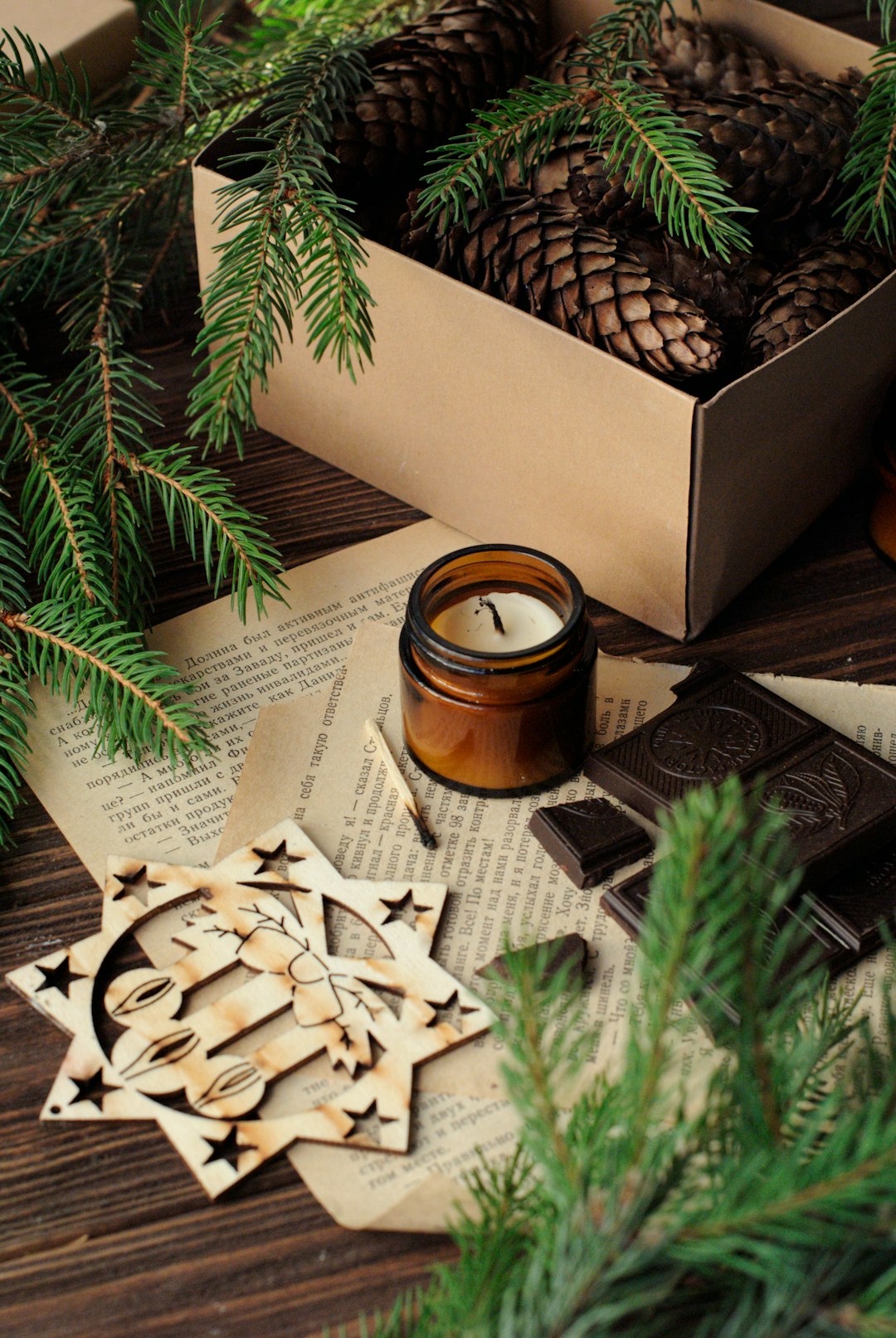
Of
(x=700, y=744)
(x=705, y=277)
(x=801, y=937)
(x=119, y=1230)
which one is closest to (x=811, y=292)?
(x=705, y=277)

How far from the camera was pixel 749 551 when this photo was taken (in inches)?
31.0

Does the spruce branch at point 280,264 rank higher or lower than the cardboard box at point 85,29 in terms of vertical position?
lower

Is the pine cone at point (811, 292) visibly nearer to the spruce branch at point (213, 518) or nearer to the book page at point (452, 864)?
the book page at point (452, 864)

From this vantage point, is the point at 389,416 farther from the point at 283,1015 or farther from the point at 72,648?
the point at 283,1015

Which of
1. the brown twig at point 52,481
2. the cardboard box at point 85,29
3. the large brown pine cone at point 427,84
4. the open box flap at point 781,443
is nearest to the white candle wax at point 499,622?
the open box flap at point 781,443

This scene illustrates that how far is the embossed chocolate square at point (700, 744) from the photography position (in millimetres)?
670

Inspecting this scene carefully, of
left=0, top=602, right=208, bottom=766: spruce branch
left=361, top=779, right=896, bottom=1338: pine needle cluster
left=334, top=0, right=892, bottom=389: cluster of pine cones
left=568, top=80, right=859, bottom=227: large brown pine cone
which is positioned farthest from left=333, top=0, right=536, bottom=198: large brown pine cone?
left=361, top=779, right=896, bottom=1338: pine needle cluster

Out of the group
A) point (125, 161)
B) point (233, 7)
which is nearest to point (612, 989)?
point (125, 161)

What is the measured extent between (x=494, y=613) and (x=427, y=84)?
0.40 m

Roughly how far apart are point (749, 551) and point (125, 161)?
0.51 meters

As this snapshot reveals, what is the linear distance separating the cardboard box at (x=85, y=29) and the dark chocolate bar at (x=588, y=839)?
28.7 inches

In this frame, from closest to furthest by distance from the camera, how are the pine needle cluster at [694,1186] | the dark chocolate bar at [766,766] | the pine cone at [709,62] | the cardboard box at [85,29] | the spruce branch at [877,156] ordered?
the pine needle cluster at [694,1186], the dark chocolate bar at [766,766], the spruce branch at [877,156], the pine cone at [709,62], the cardboard box at [85,29]

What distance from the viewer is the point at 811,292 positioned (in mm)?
751

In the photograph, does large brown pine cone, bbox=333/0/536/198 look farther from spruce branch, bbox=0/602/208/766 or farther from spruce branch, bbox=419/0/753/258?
spruce branch, bbox=0/602/208/766
